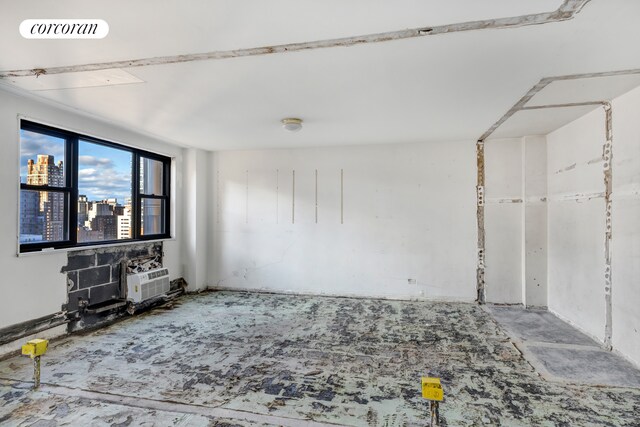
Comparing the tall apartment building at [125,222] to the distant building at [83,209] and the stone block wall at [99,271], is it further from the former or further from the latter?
the distant building at [83,209]

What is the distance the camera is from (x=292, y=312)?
4.41 metres

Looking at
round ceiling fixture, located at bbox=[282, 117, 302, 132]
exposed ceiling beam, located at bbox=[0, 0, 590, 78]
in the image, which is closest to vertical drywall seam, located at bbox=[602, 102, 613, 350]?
exposed ceiling beam, located at bbox=[0, 0, 590, 78]

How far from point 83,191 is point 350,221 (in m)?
3.74

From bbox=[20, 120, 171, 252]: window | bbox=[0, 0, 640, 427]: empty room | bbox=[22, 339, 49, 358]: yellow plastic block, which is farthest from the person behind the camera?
bbox=[20, 120, 171, 252]: window

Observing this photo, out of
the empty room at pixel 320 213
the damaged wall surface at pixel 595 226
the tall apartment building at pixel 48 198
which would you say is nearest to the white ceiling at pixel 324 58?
the empty room at pixel 320 213

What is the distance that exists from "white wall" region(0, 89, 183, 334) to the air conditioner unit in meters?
0.80

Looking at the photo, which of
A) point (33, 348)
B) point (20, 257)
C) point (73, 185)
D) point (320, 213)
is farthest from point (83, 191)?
point (320, 213)

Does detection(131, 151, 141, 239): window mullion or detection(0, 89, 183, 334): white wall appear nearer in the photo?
detection(0, 89, 183, 334): white wall

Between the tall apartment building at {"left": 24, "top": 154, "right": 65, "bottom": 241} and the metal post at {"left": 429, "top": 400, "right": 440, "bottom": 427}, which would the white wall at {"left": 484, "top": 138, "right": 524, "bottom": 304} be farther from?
the tall apartment building at {"left": 24, "top": 154, "right": 65, "bottom": 241}

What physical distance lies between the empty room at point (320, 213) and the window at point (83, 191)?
3 cm

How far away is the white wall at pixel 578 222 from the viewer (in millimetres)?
3373

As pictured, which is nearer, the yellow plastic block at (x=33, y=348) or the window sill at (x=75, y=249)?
the yellow plastic block at (x=33, y=348)

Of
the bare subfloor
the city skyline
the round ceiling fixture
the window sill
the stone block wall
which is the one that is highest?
the round ceiling fixture

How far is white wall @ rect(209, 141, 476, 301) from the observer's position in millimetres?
4891
